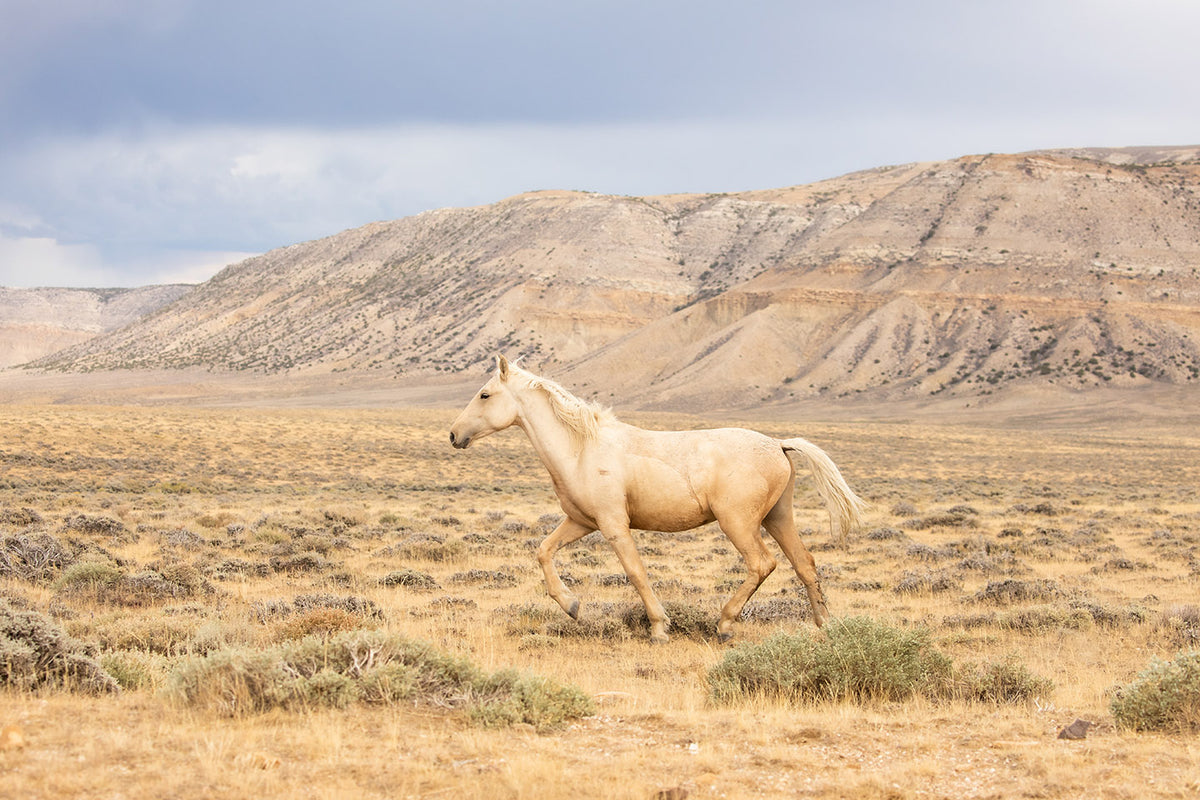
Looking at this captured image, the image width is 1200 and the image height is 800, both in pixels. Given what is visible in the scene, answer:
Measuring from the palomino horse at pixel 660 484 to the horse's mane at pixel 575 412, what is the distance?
12mm

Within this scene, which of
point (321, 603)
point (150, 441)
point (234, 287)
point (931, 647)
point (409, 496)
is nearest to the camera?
point (931, 647)

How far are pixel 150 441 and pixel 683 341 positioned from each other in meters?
68.7

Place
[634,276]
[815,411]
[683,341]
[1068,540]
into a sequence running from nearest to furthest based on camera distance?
[1068,540], [815,411], [683,341], [634,276]

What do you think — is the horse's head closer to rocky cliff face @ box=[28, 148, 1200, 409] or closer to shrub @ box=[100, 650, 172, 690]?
shrub @ box=[100, 650, 172, 690]

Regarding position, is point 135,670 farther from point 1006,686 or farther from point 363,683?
point 1006,686

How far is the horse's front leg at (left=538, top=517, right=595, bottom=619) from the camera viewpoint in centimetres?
912

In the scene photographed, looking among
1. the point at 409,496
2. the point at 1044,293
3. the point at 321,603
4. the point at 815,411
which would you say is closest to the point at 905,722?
the point at 321,603

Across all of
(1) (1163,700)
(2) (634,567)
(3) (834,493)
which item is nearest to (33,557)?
(2) (634,567)

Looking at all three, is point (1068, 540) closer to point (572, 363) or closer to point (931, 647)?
point (931, 647)

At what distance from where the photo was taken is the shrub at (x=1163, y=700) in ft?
18.7

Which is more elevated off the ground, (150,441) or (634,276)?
(634,276)

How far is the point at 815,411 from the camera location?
78.8m

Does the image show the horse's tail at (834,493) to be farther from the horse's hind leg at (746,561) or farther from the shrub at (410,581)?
the shrub at (410,581)

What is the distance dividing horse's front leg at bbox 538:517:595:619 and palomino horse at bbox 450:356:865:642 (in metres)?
0.01
